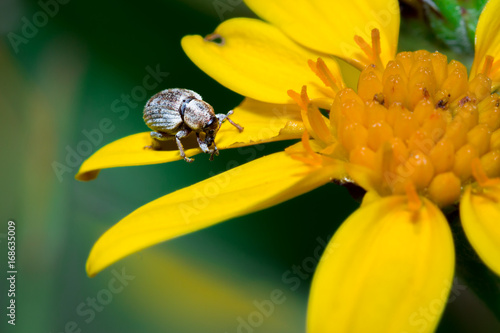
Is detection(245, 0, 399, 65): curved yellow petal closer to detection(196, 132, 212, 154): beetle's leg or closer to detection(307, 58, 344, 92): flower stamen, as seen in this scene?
detection(307, 58, 344, 92): flower stamen

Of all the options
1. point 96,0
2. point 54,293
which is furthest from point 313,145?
point 96,0

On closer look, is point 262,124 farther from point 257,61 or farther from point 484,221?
point 484,221

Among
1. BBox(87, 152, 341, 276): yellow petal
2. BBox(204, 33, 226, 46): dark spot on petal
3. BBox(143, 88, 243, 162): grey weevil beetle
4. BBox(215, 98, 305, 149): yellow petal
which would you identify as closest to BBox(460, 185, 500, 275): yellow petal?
BBox(87, 152, 341, 276): yellow petal

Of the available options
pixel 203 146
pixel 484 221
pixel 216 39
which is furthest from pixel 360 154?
pixel 216 39

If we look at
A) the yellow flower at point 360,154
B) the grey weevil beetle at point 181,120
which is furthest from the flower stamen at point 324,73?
the grey weevil beetle at point 181,120

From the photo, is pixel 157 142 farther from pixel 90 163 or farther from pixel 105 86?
pixel 105 86
